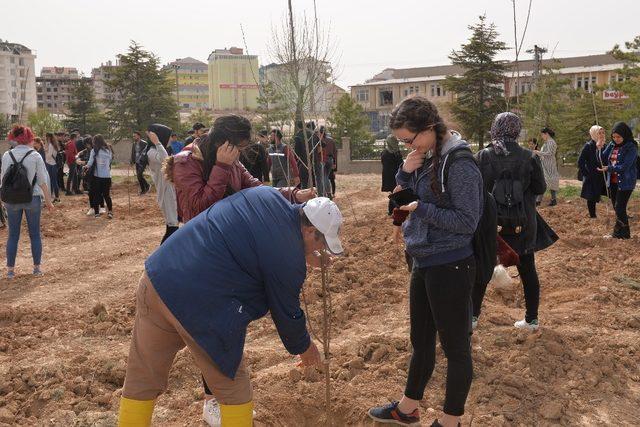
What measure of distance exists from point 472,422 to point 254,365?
5.20 feet

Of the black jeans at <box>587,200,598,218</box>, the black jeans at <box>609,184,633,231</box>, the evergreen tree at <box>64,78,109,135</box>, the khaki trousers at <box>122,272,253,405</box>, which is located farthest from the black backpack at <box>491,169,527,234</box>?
the evergreen tree at <box>64,78,109,135</box>

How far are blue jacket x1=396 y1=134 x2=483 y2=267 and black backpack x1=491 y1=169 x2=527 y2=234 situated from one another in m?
1.32

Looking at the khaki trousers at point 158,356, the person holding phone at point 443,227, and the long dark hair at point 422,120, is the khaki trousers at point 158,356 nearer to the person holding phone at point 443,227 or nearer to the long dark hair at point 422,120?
the person holding phone at point 443,227

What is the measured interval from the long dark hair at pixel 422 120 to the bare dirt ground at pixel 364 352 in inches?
60.0

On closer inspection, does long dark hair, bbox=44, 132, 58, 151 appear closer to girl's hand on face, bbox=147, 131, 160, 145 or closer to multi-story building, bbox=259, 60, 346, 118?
multi-story building, bbox=259, 60, 346, 118

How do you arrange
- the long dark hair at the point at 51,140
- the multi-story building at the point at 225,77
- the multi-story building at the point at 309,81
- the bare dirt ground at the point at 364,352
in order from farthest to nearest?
the multi-story building at the point at 225,77
the long dark hair at the point at 51,140
the multi-story building at the point at 309,81
the bare dirt ground at the point at 364,352

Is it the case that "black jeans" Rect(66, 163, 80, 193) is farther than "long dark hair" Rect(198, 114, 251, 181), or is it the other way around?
"black jeans" Rect(66, 163, 80, 193)

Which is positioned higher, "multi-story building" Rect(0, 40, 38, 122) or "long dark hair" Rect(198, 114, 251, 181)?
"multi-story building" Rect(0, 40, 38, 122)

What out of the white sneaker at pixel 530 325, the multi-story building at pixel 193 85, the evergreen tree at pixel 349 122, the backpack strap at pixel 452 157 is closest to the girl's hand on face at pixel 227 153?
the backpack strap at pixel 452 157

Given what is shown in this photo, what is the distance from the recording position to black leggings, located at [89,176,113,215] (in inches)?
447

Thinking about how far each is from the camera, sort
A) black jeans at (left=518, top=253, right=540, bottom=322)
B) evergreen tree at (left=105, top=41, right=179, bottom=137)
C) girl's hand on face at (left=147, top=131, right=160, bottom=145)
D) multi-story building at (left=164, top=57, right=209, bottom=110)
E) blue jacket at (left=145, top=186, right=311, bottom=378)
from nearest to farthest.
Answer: blue jacket at (left=145, top=186, right=311, bottom=378) → black jeans at (left=518, top=253, right=540, bottom=322) → girl's hand on face at (left=147, top=131, right=160, bottom=145) → evergreen tree at (left=105, top=41, right=179, bottom=137) → multi-story building at (left=164, top=57, right=209, bottom=110)

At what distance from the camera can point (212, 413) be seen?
341cm

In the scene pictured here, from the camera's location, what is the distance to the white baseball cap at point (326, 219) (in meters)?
2.33

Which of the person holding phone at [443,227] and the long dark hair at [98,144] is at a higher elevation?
the long dark hair at [98,144]
